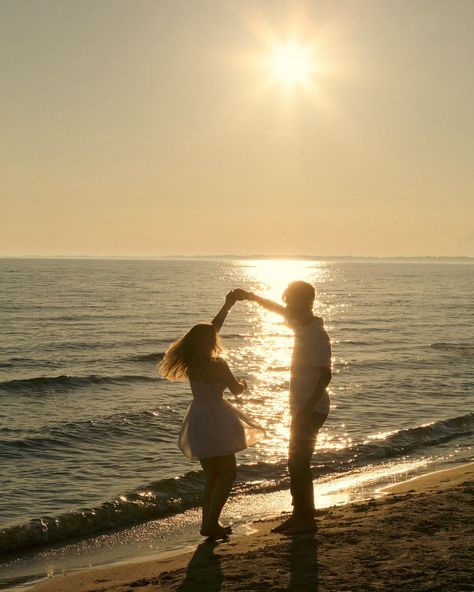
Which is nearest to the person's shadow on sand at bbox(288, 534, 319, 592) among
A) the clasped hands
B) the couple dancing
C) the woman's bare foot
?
the couple dancing

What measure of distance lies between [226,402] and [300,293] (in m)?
1.20

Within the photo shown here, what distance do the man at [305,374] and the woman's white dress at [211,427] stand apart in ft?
1.73

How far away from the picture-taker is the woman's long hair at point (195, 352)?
6469 millimetres

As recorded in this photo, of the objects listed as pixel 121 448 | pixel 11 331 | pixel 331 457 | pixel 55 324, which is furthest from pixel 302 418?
pixel 55 324

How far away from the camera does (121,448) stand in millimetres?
12812

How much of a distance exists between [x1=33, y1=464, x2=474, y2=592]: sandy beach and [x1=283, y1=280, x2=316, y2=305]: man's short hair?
2102 mm

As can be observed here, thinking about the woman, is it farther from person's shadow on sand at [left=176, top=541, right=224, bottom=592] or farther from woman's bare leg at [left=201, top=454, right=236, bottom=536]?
person's shadow on sand at [left=176, top=541, right=224, bottom=592]

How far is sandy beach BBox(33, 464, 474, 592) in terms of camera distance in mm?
5156

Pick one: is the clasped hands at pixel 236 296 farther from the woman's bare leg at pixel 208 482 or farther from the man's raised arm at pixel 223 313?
the woman's bare leg at pixel 208 482

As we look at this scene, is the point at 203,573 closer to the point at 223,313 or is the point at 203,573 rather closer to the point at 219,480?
the point at 219,480

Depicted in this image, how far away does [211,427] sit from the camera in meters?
6.59

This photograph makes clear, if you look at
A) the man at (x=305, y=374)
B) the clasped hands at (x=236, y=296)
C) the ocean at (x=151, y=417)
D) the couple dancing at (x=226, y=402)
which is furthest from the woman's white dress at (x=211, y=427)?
the ocean at (x=151, y=417)

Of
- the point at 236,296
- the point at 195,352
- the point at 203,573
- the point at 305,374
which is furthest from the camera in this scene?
the point at 236,296

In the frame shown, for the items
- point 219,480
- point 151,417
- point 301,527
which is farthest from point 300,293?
point 151,417
